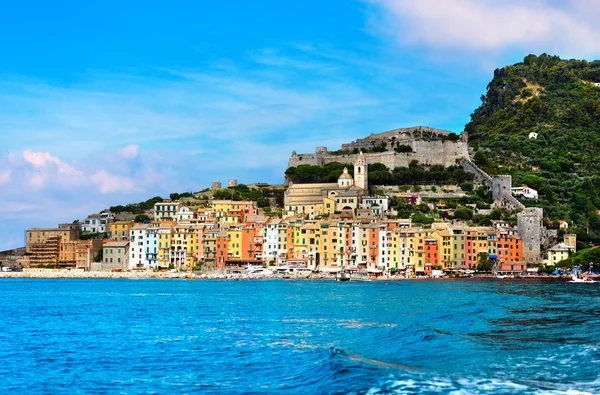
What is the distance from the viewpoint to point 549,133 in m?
107

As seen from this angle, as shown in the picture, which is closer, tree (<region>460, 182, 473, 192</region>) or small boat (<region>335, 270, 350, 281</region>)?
small boat (<region>335, 270, 350, 281</region>)

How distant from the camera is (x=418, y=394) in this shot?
17484 millimetres

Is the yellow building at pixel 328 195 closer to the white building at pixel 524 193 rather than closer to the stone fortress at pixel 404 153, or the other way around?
the stone fortress at pixel 404 153

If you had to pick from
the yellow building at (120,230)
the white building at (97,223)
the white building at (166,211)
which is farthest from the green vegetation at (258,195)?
the white building at (97,223)

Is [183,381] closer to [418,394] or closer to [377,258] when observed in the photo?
[418,394]

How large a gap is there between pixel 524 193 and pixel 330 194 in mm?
20049

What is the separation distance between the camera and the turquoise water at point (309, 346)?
63.3 ft

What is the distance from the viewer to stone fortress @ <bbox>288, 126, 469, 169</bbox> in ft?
314

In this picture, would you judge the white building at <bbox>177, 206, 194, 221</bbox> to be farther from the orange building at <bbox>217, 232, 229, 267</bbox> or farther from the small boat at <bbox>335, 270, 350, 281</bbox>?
the small boat at <bbox>335, 270, 350, 281</bbox>

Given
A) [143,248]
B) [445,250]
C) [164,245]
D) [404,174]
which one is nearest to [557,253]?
[445,250]

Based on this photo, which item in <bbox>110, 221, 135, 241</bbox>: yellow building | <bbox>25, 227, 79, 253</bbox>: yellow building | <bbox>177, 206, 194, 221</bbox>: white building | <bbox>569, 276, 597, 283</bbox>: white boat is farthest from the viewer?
<bbox>25, 227, 79, 253</bbox>: yellow building

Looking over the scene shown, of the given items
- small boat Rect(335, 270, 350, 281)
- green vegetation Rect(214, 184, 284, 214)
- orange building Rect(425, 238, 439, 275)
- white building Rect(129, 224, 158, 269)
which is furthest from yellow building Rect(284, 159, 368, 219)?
white building Rect(129, 224, 158, 269)

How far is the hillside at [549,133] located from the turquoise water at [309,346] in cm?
4291

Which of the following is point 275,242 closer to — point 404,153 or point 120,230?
point 120,230
